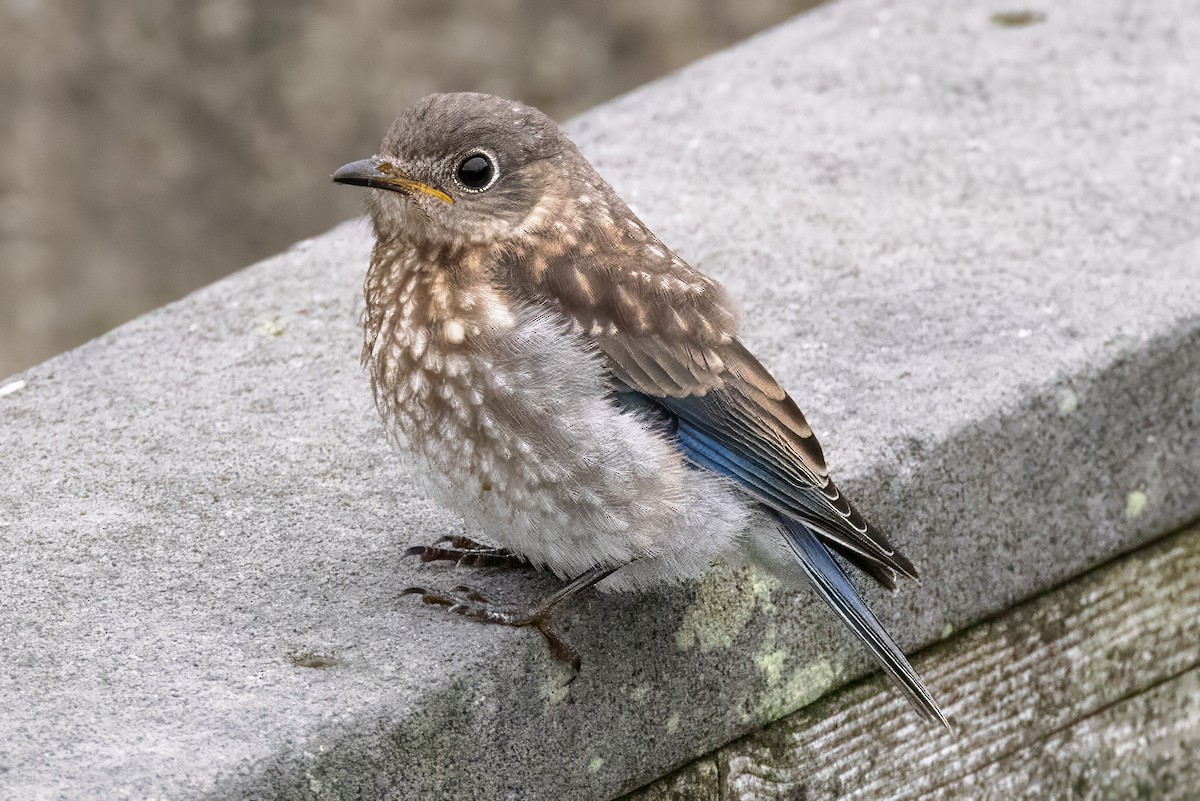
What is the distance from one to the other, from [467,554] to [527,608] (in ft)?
1.07

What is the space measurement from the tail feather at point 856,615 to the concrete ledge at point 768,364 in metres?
0.18

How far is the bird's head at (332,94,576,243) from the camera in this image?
3.11 m

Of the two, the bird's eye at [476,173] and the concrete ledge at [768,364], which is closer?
the concrete ledge at [768,364]

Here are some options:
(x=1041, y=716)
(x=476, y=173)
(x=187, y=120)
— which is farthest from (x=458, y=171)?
(x=187, y=120)

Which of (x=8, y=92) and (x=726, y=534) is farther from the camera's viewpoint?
(x=8, y=92)

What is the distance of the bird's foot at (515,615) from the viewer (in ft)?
9.32

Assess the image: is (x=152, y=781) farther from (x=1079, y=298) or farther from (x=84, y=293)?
(x=84, y=293)

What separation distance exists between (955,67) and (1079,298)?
1.49 metres

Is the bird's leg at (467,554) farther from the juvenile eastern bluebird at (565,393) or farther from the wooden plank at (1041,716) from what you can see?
the wooden plank at (1041,716)

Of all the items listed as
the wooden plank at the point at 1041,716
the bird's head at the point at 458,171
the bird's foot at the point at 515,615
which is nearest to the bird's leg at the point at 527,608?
the bird's foot at the point at 515,615

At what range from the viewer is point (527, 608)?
2.87 metres

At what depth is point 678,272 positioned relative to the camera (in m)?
3.12

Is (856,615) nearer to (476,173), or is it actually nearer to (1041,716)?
(1041,716)

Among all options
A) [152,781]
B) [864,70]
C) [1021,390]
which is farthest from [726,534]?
[864,70]
